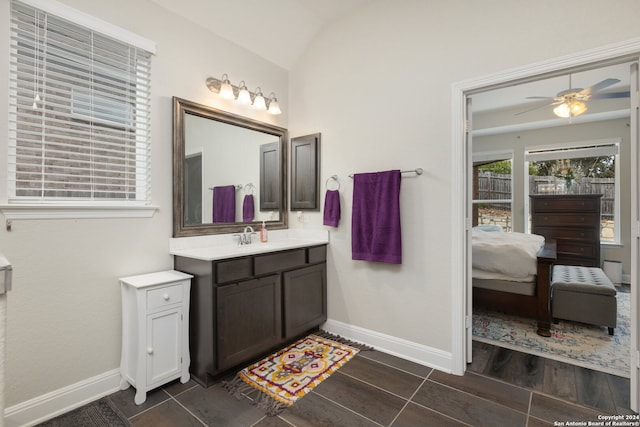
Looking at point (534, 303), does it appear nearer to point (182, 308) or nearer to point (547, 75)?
point (547, 75)

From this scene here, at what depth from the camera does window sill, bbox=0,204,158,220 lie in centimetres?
172

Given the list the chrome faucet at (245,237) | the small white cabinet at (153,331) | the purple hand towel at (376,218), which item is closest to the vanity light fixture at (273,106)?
the purple hand towel at (376,218)

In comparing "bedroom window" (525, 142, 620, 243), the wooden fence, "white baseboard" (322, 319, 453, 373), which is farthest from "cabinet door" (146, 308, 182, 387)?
"bedroom window" (525, 142, 620, 243)

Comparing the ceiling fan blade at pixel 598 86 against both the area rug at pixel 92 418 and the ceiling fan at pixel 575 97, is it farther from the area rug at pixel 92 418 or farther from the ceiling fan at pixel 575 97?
the area rug at pixel 92 418

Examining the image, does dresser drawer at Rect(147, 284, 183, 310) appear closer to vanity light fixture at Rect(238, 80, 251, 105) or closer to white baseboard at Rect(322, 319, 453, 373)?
white baseboard at Rect(322, 319, 453, 373)

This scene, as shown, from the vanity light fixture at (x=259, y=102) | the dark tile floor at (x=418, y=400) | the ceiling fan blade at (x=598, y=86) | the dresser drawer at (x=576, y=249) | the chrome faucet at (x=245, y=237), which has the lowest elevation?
the dark tile floor at (x=418, y=400)

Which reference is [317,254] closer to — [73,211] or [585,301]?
[73,211]

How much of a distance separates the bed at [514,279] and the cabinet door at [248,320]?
2167mm

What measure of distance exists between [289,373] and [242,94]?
2.26m

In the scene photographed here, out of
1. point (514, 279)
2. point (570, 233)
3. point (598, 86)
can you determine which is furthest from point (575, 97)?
Result: point (570, 233)

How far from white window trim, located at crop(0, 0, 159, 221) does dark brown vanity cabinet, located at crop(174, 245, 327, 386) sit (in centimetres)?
49

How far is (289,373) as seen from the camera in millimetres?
2268

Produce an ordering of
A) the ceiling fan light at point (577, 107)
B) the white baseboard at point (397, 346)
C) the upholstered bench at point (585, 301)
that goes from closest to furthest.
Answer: the white baseboard at point (397, 346), the upholstered bench at point (585, 301), the ceiling fan light at point (577, 107)

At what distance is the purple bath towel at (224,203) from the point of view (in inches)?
105
